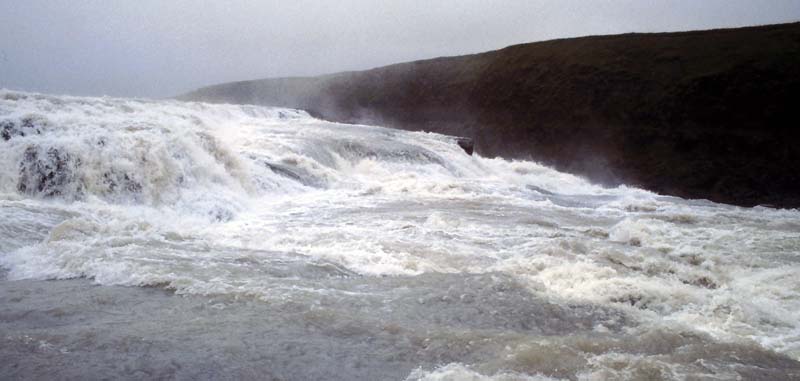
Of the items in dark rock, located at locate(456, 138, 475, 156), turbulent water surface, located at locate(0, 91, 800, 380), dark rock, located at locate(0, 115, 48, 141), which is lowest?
turbulent water surface, located at locate(0, 91, 800, 380)

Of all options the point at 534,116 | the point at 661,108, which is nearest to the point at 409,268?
the point at 661,108

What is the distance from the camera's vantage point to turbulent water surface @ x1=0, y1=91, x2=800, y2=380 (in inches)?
111

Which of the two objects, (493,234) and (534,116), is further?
(534,116)

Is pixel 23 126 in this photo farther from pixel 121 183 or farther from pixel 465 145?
pixel 465 145

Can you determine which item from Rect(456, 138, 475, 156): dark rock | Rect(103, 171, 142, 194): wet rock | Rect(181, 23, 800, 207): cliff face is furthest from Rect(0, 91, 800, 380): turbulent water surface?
Rect(181, 23, 800, 207): cliff face

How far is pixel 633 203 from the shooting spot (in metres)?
10.2

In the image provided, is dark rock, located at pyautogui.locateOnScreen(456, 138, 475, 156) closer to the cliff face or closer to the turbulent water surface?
the cliff face

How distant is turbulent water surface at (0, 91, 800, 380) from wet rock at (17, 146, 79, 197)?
0.02 m

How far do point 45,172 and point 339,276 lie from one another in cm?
453

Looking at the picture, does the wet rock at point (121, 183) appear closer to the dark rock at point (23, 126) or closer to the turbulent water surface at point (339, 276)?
the turbulent water surface at point (339, 276)

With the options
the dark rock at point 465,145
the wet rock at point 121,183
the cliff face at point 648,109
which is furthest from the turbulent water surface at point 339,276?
the cliff face at point 648,109

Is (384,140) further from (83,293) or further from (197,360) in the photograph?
(197,360)

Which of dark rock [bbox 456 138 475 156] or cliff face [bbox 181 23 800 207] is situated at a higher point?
cliff face [bbox 181 23 800 207]

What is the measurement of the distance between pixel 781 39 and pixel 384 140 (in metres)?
13.7
